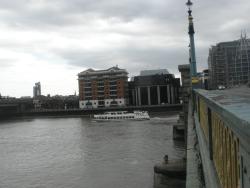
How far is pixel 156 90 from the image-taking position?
13575cm

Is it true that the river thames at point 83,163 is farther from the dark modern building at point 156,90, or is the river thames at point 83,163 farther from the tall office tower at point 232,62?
the dark modern building at point 156,90

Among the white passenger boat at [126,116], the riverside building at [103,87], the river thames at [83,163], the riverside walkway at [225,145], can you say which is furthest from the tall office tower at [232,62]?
the riverside building at [103,87]

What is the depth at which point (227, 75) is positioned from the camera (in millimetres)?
51781

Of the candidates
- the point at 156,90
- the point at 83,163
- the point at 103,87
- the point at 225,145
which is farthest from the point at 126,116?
the point at 225,145

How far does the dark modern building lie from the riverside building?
13.3 ft

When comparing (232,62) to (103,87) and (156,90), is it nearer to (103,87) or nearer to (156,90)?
(156,90)

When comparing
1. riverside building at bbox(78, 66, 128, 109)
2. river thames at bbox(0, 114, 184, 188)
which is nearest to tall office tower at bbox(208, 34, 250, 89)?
river thames at bbox(0, 114, 184, 188)

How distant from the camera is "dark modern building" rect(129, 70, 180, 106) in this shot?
445ft

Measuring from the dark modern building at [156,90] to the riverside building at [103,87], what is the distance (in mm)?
4044

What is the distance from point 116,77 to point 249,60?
8992cm

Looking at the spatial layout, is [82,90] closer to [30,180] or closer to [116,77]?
[116,77]

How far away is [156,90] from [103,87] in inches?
620

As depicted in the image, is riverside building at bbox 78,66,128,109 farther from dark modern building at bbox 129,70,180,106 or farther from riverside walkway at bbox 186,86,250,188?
riverside walkway at bbox 186,86,250,188

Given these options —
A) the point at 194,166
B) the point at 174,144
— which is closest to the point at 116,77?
the point at 174,144
